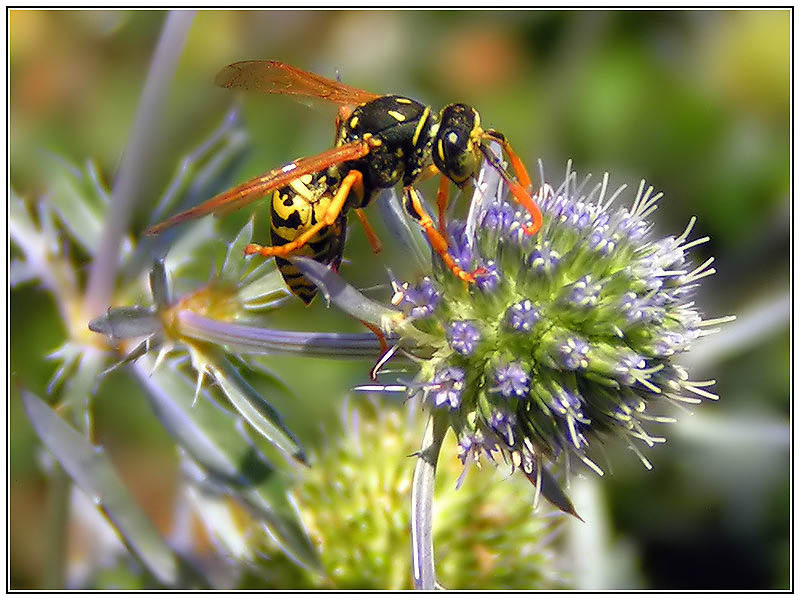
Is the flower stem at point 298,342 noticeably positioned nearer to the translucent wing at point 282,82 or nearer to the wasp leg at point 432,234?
the wasp leg at point 432,234

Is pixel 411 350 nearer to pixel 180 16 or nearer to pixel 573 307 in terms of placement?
pixel 573 307

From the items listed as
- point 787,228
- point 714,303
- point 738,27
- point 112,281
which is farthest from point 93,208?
point 738,27

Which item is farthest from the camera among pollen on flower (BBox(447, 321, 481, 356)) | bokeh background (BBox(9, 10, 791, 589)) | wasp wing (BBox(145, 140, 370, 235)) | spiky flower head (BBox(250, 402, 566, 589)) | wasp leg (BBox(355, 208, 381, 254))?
bokeh background (BBox(9, 10, 791, 589))

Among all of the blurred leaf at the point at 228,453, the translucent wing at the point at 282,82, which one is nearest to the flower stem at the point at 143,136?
the translucent wing at the point at 282,82

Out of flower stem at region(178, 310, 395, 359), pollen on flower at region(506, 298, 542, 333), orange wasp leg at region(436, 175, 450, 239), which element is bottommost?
flower stem at region(178, 310, 395, 359)

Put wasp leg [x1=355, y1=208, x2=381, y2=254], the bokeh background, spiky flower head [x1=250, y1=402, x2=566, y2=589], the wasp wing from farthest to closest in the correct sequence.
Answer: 1. the bokeh background
2. spiky flower head [x1=250, y1=402, x2=566, y2=589]
3. wasp leg [x1=355, y1=208, x2=381, y2=254]
4. the wasp wing

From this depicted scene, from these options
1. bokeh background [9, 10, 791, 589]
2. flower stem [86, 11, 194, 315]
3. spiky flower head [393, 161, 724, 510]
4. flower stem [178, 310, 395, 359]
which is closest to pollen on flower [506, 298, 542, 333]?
spiky flower head [393, 161, 724, 510]

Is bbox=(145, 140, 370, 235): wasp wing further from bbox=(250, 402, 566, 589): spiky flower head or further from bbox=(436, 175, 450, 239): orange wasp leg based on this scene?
bbox=(250, 402, 566, 589): spiky flower head
